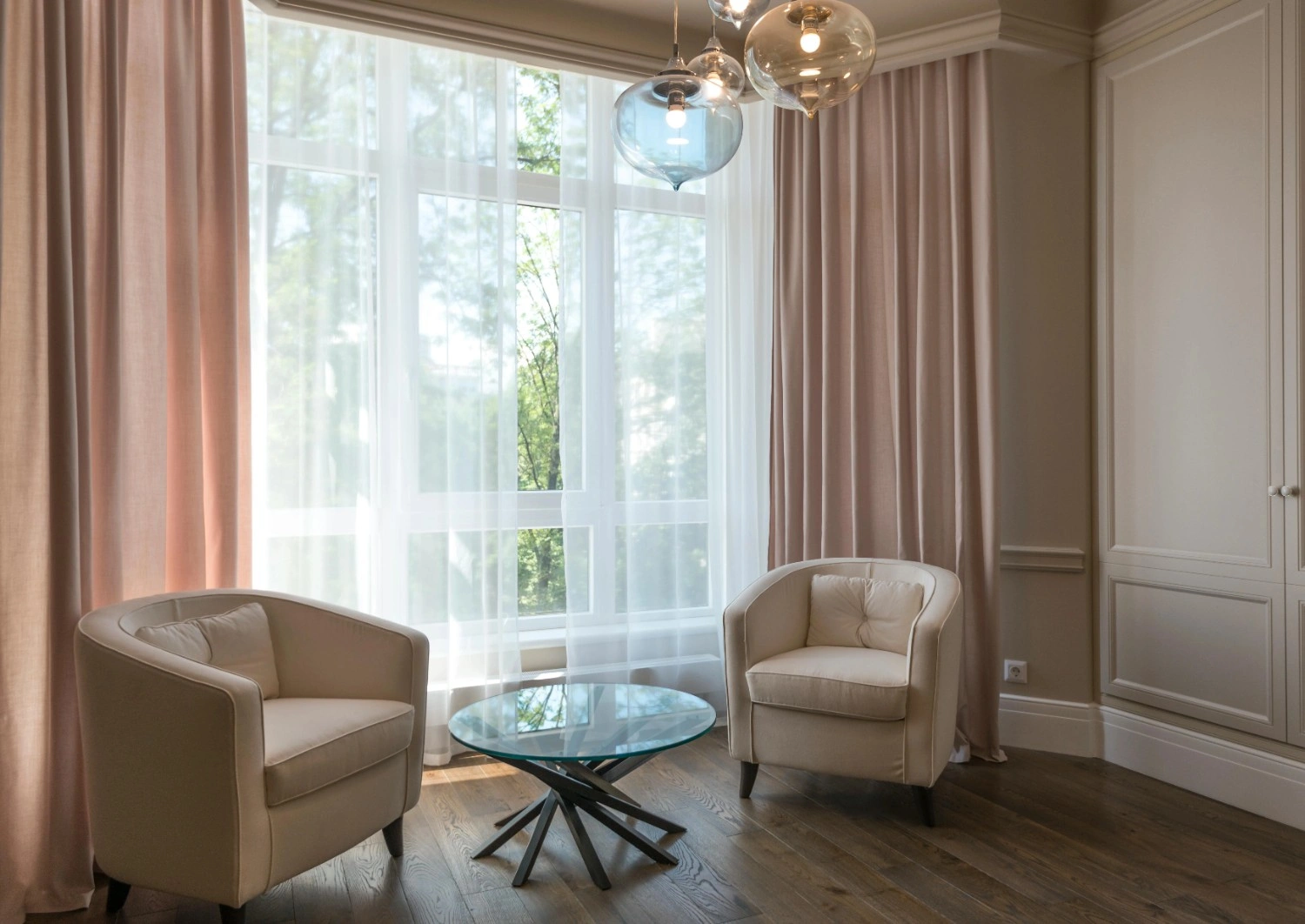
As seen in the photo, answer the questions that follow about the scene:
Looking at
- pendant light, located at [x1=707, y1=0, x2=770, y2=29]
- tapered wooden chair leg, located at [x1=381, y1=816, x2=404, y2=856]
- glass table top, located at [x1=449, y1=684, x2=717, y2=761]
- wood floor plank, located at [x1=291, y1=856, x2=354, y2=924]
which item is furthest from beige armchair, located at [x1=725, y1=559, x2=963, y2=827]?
pendant light, located at [x1=707, y1=0, x2=770, y2=29]

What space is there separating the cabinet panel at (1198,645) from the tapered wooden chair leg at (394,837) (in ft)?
9.10

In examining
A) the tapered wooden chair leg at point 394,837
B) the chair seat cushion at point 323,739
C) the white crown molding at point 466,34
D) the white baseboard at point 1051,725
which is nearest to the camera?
the chair seat cushion at point 323,739

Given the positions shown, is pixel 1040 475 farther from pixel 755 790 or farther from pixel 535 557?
pixel 535 557

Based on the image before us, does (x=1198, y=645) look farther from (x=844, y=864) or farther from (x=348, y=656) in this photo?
(x=348, y=656)

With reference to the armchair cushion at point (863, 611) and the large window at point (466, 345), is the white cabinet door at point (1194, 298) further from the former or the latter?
the large window at point (466, 345)

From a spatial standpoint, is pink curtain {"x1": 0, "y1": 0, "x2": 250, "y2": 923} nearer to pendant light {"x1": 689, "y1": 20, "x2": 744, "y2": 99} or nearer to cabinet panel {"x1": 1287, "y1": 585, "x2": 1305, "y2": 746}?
pendant light {"x1": 689, "y1": 20, "x2": 744, "y2": 99}

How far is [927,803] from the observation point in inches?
116

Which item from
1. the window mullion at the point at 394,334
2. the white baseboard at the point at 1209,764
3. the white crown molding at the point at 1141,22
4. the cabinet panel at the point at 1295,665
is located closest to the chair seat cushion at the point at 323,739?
the window mullion at the point at 394,334

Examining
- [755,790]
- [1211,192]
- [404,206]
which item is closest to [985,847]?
[755,790]

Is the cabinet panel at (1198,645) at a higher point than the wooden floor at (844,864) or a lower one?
higher

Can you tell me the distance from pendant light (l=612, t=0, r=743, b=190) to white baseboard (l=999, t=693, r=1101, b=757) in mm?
2923

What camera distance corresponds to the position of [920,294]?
3770 mm

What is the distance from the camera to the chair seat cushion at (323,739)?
87.7 inches

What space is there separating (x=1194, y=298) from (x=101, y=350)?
12.1 ft
